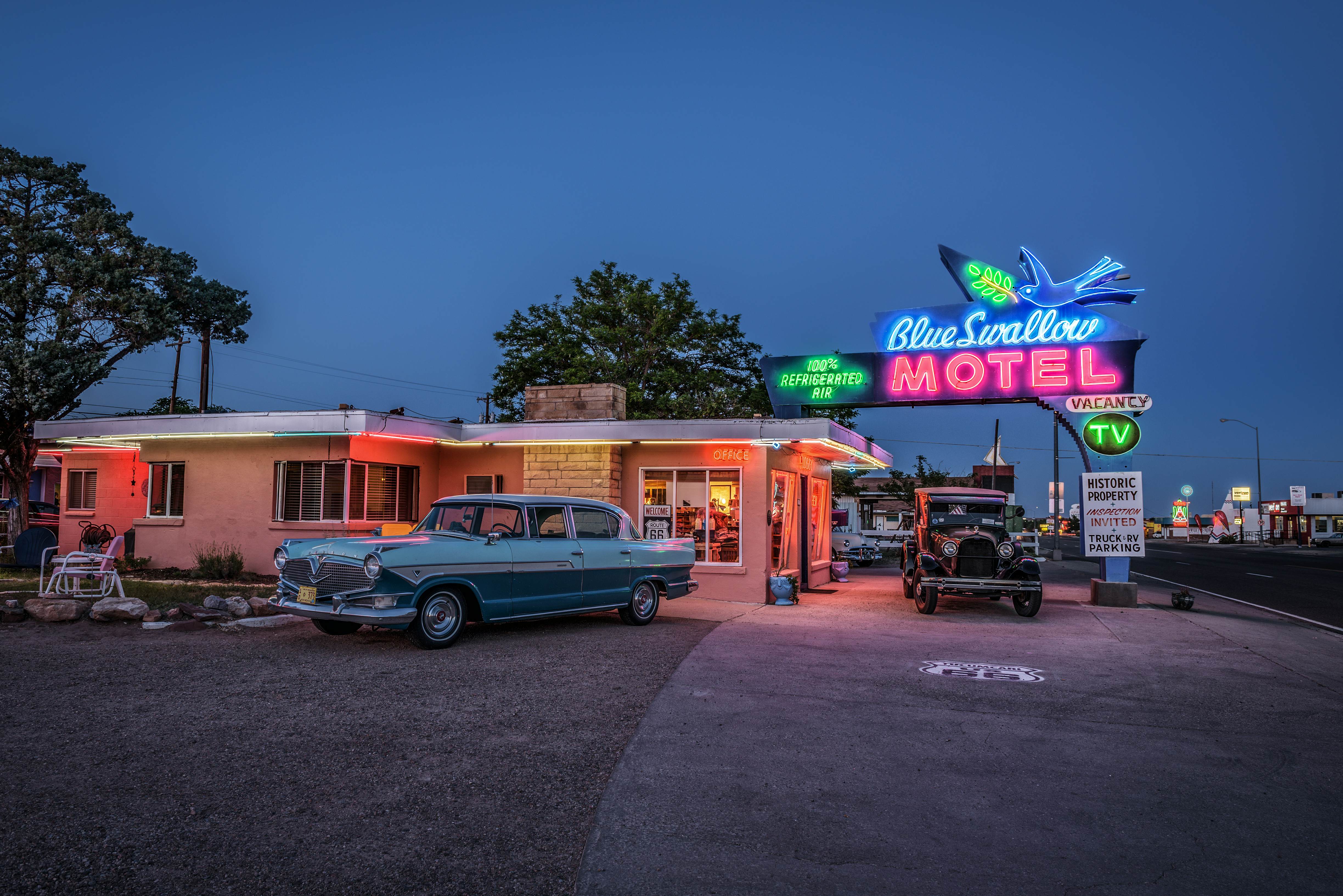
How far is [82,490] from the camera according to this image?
761 inches

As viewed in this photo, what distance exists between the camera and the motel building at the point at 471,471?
14.7 meters

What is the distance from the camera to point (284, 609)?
902 centimetres

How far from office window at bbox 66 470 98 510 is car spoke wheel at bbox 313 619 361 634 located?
1326 centimetres

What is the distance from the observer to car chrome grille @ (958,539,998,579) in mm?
13578

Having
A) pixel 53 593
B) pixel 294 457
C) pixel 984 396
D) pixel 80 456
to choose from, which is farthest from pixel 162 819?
pixel 80 456

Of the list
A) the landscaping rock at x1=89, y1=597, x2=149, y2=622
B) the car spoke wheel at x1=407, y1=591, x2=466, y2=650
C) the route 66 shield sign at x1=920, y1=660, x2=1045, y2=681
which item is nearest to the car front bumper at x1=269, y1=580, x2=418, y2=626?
the car spoke wheel at x1=407, y1=591, x2=466, y2=650

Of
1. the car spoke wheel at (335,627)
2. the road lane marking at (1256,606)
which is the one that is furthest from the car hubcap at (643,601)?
the road lane marking at (1256,606)

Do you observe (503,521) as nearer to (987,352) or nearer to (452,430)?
(452,430)

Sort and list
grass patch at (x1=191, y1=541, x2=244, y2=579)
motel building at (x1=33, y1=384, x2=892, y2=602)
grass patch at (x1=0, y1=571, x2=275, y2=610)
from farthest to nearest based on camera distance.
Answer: grass patch at (x1=191, y1=541, x2=244, y2=579)
motel building at (x1=33, y1=384, x2=892, y2=602)
grass patch at (x1=0, y1=571, x2=275, y2=610)

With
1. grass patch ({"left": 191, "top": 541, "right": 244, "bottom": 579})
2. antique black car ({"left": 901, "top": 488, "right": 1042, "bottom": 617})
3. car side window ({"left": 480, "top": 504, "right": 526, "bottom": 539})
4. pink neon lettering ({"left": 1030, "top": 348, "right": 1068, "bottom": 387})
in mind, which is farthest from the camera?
pink neon lettering ({"left": 1030, "top": 348, "right": 1068, "bottom": 387})

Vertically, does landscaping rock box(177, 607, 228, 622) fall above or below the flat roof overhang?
below

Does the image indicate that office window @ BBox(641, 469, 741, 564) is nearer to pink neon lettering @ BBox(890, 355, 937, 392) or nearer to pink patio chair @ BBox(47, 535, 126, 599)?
pink neon lettering @ BBox(890, 355, 937, 392)

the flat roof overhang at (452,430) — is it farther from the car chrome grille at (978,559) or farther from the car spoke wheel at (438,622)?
the car spoke wheel at (438,622)

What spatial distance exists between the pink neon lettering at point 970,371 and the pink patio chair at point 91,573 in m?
15.0
